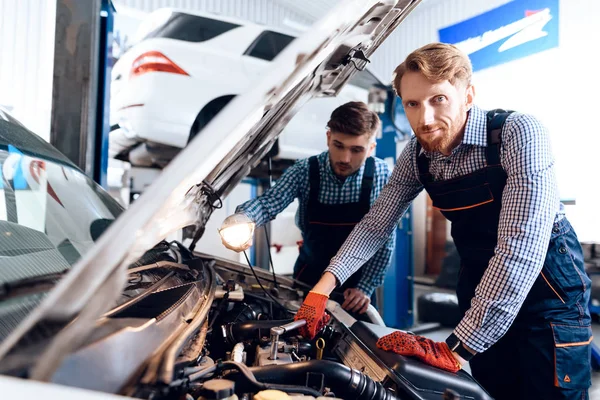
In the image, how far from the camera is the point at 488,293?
99 centimetres

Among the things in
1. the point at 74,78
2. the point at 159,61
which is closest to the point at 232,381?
the point at 74,78

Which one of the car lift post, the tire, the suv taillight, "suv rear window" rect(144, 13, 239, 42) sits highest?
"suv rear window" rect(144, 13, 239, 42)

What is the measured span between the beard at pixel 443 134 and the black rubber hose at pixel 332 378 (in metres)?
0.72

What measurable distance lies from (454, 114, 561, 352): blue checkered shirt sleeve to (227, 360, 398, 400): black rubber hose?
332mm

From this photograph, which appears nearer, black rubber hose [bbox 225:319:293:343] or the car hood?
the car hood

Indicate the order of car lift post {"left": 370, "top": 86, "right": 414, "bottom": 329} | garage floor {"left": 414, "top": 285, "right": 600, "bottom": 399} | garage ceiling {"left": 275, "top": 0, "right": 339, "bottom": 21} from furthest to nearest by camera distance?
garage ceiling {"left": 275, "top": 0, "right": 339, "bottom": 21} < car lift post {"left": 370, "top": 86, "right": 414, "bottom": 329} < garage floor {"left": 414, "top": 285, "right": 600, "bottom": 399}

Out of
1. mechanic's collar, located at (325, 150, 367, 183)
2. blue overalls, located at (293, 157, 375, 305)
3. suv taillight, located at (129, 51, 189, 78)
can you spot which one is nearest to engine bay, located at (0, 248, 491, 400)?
blue overalls, located at (293, 157, 375, 305)

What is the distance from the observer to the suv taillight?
2.69 m

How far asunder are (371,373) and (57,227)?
2.79ft

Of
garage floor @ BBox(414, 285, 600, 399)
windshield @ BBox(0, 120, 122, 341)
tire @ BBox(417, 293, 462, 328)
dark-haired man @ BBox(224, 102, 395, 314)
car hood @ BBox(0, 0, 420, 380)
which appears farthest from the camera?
tire @ BBox(417, 293, 462, 328)

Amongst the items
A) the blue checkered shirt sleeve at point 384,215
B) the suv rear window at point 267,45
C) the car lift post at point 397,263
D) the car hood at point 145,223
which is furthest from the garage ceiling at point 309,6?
the car hood at point 145,223

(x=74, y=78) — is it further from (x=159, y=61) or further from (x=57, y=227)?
(x=57, y=227)

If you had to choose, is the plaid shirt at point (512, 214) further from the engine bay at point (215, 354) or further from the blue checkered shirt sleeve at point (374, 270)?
the blue checkered shirt sleeve at point (374, 270)

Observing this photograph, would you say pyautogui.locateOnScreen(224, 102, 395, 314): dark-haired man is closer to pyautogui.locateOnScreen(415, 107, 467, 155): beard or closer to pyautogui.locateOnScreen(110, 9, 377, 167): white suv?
pyautogui.locateOnScreen(415, 107, 467, 155): beard
